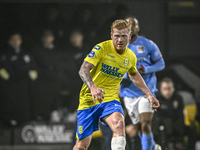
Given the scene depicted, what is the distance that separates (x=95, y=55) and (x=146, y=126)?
1.55 m

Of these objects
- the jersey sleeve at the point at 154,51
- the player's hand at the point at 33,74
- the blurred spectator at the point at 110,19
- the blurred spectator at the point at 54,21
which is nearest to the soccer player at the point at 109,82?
the jersey sleeve at the point at 154,51

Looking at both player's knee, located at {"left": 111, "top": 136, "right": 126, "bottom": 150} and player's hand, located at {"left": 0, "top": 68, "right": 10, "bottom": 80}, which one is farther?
player's hand, located at {"left": 0, "top": 68, "right": 10, "bottom": 80}

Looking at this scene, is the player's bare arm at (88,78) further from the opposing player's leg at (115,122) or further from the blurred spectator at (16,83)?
the blurred spectator at (16,83)

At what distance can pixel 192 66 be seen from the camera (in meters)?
9.11

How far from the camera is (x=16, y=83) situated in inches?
309

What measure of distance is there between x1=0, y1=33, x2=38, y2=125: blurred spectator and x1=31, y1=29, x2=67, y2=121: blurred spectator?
8.1 inches

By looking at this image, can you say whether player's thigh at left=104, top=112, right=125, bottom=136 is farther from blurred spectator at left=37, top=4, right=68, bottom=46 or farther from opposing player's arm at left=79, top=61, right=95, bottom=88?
blurred spectator at left=37, top=4, right=68, bottom=46

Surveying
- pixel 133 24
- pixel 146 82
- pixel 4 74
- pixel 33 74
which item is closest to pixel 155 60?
pixel 146 82

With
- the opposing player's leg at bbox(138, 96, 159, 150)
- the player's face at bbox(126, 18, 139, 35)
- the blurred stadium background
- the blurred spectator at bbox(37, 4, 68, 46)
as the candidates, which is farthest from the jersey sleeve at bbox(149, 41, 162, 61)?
the blurred spectator at bbox(37, 4, 68, 46)

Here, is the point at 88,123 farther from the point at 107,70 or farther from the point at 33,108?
the point at 33,108

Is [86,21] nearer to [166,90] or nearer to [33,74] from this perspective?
[33,74]

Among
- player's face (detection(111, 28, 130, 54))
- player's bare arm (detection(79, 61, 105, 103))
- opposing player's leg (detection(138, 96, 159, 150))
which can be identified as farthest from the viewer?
opposing player's leg (detection(138, 96, 159, 150))

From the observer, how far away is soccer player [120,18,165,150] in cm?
461

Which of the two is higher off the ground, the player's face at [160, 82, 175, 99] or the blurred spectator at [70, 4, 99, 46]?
the blurred spectator at [70, 4, 99, 46]
